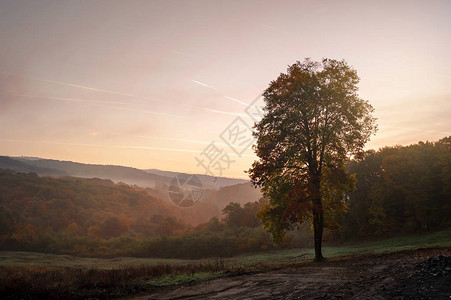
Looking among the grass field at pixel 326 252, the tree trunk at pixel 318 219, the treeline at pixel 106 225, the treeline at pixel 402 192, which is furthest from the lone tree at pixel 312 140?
the treeline at pixel 106 225

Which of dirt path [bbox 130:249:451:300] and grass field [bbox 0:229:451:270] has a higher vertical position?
dirt path [bbox 130:249:451:300]

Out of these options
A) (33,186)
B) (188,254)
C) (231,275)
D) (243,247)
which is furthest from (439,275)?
(33,186)

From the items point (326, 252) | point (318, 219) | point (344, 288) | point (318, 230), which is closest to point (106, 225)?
point (326, 252)

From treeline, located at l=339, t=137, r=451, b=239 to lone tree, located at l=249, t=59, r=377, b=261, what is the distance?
23.6 meters

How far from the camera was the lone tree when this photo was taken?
20.7 m

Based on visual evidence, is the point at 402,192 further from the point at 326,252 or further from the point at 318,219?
the point at 318,219

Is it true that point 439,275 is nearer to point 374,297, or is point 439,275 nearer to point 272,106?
point 374,297

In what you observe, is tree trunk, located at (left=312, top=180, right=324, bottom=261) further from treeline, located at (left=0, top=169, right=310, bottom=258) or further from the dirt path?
treeline, located at (left=0, top=169, right=310, bottom=258)

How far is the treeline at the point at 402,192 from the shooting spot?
40281mm

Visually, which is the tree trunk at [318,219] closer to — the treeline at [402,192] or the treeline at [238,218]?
the treeline at [238,218]

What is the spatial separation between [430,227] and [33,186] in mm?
129253

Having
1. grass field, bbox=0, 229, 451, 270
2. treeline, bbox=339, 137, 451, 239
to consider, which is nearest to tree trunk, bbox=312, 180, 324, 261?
grass field, bbox=0, 229, 451, 270

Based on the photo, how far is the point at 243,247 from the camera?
54.4 metres

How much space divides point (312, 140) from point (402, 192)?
1294 inches
